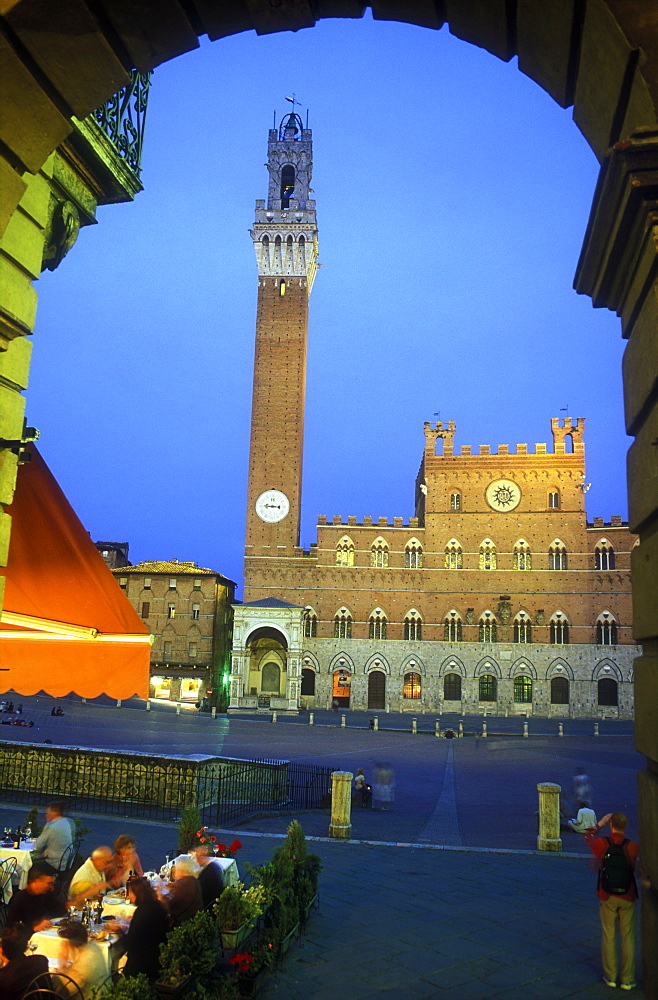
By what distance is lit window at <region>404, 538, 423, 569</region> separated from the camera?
44.1m

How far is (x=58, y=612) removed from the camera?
5062mm

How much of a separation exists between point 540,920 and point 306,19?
290 inches

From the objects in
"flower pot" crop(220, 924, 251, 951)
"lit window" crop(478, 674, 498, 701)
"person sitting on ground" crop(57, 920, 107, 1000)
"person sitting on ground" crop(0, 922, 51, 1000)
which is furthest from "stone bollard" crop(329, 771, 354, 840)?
"lit window" crop(478, 674, 498, 701)

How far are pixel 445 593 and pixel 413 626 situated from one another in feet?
9.08

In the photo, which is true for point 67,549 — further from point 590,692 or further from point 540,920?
point 590,692

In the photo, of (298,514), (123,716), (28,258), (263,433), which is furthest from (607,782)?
(263,433)

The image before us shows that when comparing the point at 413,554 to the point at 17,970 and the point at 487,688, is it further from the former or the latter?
the point at 17,970

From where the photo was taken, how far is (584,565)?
42.4 m

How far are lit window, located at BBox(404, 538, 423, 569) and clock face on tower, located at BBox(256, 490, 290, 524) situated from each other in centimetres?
782

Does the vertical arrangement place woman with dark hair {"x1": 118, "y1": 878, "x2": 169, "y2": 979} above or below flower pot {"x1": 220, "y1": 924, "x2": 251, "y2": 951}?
above

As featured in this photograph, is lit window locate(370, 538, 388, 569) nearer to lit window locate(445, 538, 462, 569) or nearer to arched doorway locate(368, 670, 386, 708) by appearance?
lit window locate(445, 538, 462, 569)

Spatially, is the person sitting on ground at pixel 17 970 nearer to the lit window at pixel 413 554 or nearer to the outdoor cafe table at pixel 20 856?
the outdoor cafe table at pixel 20 856

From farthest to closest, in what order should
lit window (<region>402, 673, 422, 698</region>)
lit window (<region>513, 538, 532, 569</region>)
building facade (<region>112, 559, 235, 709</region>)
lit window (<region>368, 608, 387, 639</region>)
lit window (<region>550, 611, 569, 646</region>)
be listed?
building facade (<region>112, 559, 235, 709</region>) → lit window (<region>513, 538, 532, 569</region>) → lit window (<region>368, 608, 387, 639</region>) → lit window (<region>402, 673, 422, 698</region>) → lit window (<region>550, 611, 569, 646</region>)

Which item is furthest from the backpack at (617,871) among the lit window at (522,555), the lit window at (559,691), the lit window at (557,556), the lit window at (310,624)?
the lit window at (557,556)
